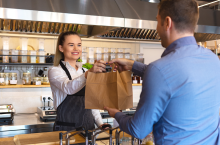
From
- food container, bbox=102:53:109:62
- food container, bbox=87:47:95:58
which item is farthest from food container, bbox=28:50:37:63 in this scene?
food container, bbox=102:53:109:62

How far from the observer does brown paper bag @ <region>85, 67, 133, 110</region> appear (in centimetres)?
128

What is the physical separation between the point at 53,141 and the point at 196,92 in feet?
3.35

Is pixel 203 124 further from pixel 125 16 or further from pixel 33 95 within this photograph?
pixel 33 95

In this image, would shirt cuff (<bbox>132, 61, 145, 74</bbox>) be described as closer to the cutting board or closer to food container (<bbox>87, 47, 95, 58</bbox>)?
the cutting board

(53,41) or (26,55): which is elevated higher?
(53,41)

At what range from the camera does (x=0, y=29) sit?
2576 millimetres

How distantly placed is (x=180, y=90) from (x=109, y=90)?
0.51 metres

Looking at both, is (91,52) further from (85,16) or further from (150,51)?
(150,51)

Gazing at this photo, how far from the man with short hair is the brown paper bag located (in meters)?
0.29

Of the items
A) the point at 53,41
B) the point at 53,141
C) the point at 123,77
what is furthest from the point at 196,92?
the point at 53,41

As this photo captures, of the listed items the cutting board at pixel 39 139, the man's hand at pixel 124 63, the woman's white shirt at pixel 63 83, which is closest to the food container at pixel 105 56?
the woman's white shirt at pixel 63 83

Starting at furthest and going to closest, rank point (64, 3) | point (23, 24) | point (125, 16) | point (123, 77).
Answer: point (23, 24), point (125, 16), point (64, 3), point (123, 77)

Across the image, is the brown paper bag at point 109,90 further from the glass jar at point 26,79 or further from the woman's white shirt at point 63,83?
the glass jar at point 26,79

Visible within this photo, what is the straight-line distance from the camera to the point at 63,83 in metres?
1.68
